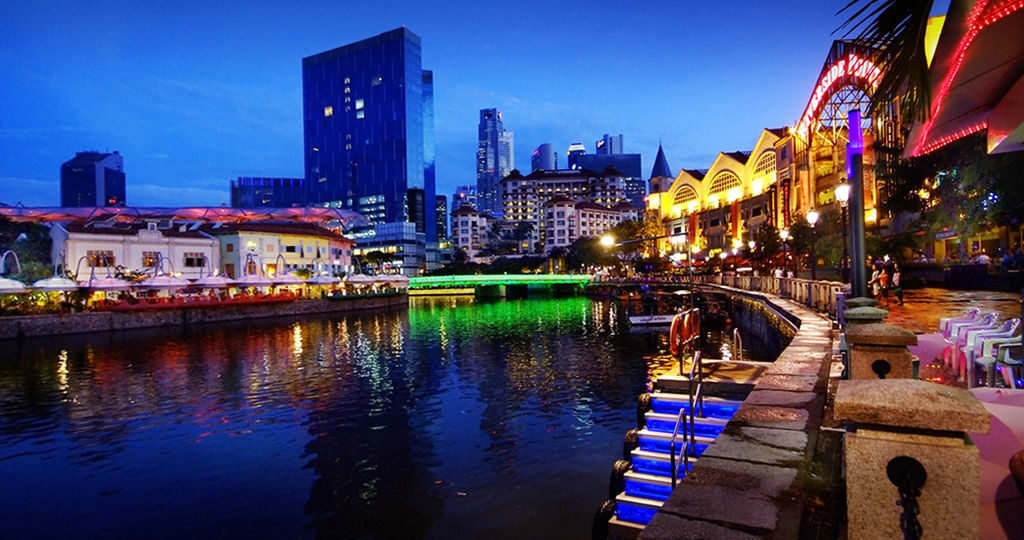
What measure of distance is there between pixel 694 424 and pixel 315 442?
1010cm

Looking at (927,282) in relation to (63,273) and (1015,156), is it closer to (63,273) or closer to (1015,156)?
(1015,156)

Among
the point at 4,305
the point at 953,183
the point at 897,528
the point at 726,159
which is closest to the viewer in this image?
the point at 897,528

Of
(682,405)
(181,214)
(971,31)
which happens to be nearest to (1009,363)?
(682,405)

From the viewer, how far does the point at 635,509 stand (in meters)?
8.57

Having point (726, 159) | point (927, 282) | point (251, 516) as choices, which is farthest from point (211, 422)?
point (726, 159)

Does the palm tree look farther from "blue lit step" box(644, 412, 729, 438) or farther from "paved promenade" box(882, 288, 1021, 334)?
"paved promenade" box(882, 288, 1021, 334)

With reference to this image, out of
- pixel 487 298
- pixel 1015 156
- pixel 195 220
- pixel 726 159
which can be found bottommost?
pixel 487 298

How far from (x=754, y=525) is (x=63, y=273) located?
6480cm

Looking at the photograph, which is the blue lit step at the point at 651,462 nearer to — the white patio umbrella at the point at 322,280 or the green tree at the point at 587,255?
the white patio umbrella at the point at 322,280

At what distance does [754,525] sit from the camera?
4227 mm

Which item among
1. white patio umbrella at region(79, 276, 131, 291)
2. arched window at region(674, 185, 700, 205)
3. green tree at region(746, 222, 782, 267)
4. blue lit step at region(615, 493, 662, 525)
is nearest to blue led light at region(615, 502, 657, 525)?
blue lit step at region(615, 493, 662, 525)

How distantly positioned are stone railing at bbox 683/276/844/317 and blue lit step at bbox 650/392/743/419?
7.89 metres

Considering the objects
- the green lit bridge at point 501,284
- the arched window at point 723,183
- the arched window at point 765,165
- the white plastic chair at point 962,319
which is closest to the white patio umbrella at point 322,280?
the green lit bridge at point 501,284

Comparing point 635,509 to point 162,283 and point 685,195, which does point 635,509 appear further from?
point 685,195
